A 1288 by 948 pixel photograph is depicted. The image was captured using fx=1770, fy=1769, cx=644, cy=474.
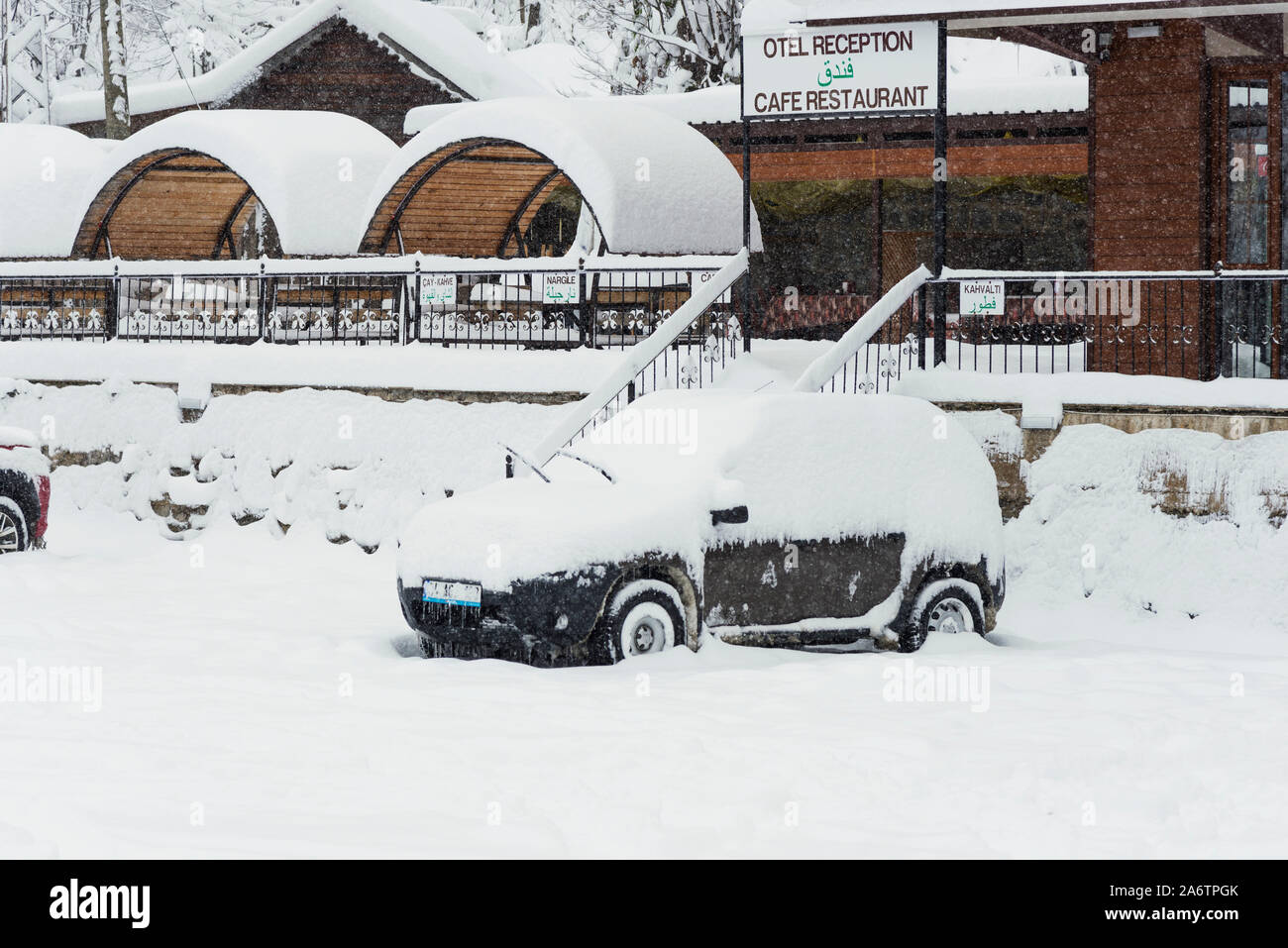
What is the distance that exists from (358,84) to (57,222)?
9.31 metres

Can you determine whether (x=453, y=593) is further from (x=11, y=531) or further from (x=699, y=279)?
(x=699, y=279)

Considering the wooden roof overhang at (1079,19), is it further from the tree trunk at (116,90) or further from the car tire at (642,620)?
the tree trunk at (116,90)

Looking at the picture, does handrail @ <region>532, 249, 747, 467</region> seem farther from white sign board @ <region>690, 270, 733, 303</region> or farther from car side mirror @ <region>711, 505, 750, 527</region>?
car side mirror @ <region>711, 505, 750, 527</region>

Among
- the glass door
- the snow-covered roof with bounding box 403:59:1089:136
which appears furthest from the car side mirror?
the snow-covered roof with bounding box 403:59:1089:136

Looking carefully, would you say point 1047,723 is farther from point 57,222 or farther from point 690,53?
point 690,53

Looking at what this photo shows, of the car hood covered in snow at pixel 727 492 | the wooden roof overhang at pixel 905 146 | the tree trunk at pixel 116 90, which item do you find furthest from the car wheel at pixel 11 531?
the tree trunk at pixel 116 90

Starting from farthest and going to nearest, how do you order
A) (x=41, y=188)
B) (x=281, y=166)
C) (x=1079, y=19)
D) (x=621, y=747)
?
(x=41, y=188) → (x=281, y=166) → (x=1079, y=19) → (x=621, y=747)

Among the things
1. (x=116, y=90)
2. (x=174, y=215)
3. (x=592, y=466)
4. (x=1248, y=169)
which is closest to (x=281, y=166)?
(x=174, y=215)

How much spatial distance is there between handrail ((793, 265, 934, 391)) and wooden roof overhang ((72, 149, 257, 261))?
10.9 m

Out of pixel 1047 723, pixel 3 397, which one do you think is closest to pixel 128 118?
pixel 3 397

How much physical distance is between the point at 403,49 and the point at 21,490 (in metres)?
17.4

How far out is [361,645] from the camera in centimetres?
1120

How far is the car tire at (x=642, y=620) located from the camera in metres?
10.2

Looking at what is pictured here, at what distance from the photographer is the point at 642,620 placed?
1041cm
